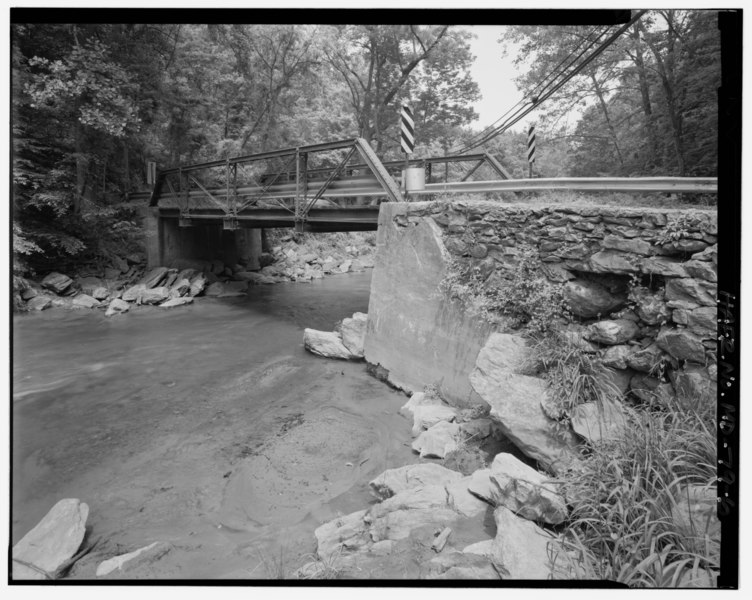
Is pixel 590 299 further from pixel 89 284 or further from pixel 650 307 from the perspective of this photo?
pixel 89 284

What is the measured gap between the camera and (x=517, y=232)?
4.94 meters

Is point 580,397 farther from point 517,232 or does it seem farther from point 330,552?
point 330,552

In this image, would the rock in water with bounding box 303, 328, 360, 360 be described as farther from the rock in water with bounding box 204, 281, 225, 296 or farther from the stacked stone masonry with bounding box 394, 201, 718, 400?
the rock in water with bounding box 204, 281, 225, 296

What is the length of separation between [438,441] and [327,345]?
3838 millimetres

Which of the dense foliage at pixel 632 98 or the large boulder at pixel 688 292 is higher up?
the dense foliage at pixel 632 98

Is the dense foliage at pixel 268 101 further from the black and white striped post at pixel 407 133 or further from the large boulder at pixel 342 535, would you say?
the large boulder at pixel 342 535

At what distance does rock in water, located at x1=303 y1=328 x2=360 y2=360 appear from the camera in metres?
7.94

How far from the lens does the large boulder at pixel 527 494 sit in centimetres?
284

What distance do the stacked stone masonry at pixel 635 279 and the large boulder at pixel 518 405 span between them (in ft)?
2.21

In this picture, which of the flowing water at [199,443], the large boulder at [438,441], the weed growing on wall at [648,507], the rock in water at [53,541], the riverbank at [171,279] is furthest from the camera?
the riverbank at [171,279]

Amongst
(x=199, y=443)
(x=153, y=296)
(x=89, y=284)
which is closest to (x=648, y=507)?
(x=199, y=443)

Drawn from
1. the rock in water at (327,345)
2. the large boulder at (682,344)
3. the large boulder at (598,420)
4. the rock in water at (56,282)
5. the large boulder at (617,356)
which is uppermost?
the rock in water at (56,282)

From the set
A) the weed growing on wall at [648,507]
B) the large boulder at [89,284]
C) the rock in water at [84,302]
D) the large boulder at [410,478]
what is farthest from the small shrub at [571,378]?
the large boulder at [89,284]

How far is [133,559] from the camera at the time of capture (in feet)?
10.4
